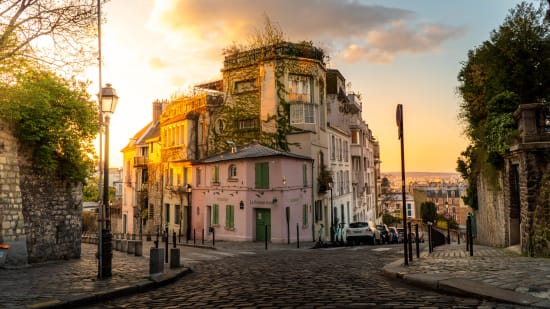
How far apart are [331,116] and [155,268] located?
3054cm

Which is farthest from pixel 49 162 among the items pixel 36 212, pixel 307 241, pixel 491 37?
pixel 491 37

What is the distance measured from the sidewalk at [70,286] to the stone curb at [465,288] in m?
5.94

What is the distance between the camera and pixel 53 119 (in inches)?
562

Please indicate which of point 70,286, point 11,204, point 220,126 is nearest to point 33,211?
point 11,204

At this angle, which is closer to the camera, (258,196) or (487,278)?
(487,278)

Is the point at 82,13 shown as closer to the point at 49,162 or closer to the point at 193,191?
the point at 49,162

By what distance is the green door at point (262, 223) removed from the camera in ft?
85.8

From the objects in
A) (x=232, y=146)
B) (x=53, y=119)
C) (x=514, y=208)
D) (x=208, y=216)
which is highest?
(x=232, y=146)

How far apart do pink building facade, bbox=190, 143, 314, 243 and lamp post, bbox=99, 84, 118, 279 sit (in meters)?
14.7

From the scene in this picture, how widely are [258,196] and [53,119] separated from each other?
578 inches

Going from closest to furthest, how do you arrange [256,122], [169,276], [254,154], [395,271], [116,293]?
[116,293], [395,271], [169,276], [254,154], [256,122]

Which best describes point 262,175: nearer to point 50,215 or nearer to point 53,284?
point 50,215

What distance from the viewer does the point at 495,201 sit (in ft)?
55.8

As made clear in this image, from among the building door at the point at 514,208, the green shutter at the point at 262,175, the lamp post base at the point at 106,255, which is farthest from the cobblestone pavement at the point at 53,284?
the green shutter at the point at 262,175
